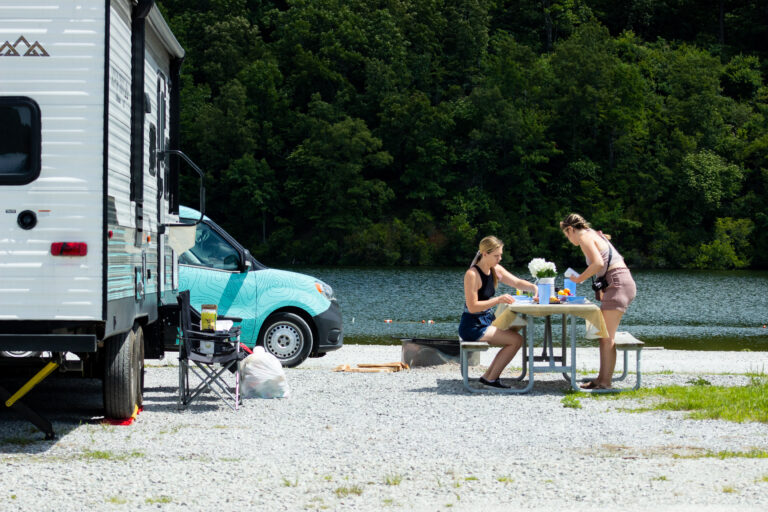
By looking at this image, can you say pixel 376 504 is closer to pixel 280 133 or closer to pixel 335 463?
pixel 335 463

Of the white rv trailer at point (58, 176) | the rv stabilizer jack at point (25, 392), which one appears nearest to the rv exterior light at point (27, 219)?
the white rv trailer at point (58, 176)

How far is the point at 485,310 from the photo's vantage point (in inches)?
395

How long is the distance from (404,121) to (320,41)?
1224 cm

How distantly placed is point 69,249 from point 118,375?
4.65 feet

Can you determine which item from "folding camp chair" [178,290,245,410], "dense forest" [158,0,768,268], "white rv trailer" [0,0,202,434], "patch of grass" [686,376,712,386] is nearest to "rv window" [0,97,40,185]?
"white rv trailer" [0,0,202,434]

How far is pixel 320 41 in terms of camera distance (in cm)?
8531

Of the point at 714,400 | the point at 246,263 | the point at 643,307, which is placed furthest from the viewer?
the point at 643,307

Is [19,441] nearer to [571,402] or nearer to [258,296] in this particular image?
[571,402]

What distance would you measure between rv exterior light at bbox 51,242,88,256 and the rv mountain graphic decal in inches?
51.1

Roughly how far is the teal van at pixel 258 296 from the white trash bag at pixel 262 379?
2.64 meters

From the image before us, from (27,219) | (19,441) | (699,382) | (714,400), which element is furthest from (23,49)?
(699,382)

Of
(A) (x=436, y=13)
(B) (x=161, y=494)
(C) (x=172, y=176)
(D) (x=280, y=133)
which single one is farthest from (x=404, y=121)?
(B) (x=161, y=494)

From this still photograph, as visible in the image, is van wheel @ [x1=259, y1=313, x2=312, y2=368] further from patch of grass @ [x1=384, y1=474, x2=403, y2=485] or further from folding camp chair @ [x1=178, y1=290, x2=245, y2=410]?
patch of grass @ [x1=384, y1=474, x2=403, y2=485]

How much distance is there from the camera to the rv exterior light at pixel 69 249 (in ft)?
21.7
